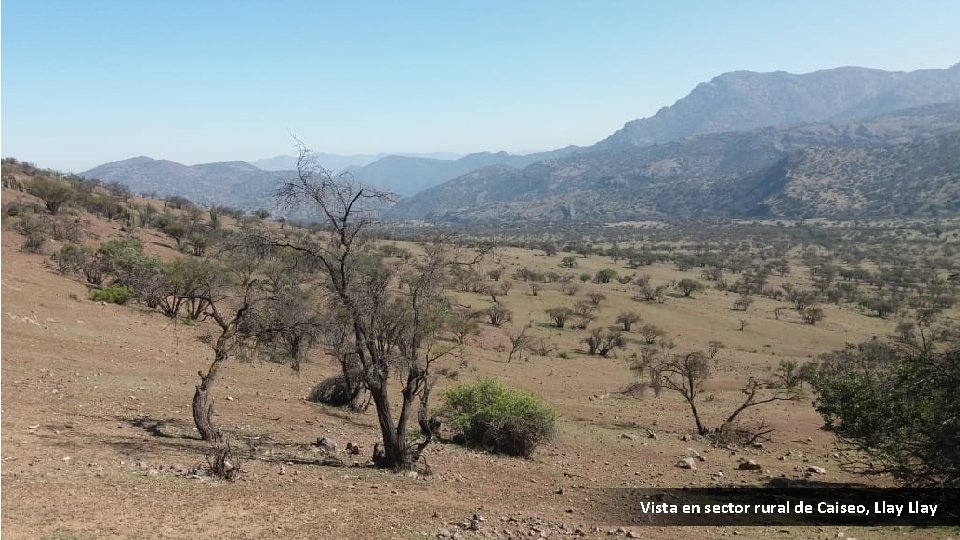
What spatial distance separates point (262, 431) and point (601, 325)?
40.5m

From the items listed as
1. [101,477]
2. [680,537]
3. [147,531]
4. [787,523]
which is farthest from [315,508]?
[787,523]

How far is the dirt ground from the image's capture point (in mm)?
8570

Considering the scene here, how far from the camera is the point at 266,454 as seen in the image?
40.3 ft

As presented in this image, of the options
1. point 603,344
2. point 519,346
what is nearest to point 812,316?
point 603,344

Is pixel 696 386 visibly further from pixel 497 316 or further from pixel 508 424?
pixel 497 316

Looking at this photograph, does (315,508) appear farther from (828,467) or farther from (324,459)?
(828,467)

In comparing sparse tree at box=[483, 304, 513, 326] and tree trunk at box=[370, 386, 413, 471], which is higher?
tree trunk at box=[370, 386, 413, 471]

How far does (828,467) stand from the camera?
1677 cm

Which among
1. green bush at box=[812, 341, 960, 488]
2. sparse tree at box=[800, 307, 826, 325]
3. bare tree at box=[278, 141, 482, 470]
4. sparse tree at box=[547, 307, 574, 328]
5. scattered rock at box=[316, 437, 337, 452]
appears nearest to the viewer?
green bush at box=[812, 341, 960, 488]

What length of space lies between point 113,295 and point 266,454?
21848 millimetres

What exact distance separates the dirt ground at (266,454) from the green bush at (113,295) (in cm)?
67

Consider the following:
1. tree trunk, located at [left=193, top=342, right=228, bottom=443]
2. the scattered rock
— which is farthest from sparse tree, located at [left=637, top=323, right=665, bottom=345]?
tree trunk, located at [left=193, top=342, right=228, bottom=443]

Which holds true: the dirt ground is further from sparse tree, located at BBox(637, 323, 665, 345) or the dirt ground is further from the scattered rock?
sparse tree, located at BBox(637, 323, 665, 345)
